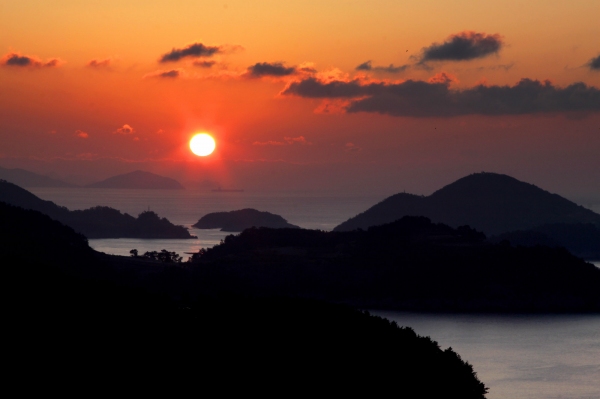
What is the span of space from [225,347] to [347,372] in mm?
6273

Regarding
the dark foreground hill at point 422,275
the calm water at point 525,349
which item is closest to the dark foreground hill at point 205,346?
the calm water at point 525,349

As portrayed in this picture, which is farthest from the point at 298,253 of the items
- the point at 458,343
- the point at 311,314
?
the point at 311,314

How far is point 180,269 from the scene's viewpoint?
128 m

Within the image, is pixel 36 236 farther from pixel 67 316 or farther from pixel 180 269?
pixel 67 316

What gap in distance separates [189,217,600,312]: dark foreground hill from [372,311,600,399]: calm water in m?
8.77

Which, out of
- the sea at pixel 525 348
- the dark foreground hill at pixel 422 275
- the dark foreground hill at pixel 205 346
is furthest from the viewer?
the dark foreground hill at pixel 422 275

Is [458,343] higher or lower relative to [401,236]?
lower

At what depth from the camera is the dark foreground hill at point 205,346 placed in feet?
130

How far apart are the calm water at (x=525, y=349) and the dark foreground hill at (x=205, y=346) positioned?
18269mm

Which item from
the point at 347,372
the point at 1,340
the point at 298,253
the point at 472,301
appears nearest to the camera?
the point at 1,340

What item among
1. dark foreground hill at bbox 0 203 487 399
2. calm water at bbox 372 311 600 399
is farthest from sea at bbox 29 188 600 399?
dark foreground hill at bbox 0 203 487 399

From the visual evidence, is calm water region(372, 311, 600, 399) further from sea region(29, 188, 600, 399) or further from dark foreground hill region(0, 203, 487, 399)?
dark foreground hill region(0, 203, 487, 399)

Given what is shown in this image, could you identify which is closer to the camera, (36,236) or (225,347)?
(225,347)

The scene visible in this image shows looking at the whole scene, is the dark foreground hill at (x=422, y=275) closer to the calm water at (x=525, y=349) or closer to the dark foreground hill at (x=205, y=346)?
the calm water at (x=525, y=349)
